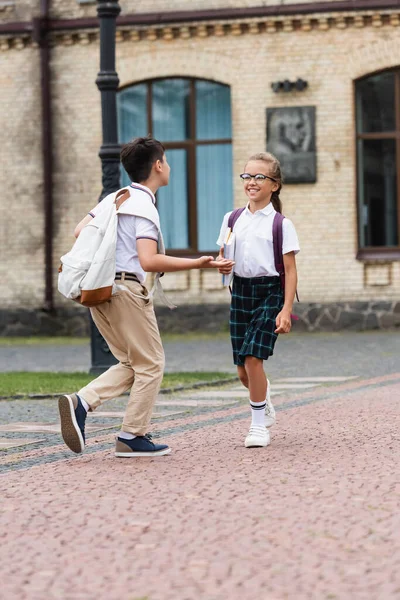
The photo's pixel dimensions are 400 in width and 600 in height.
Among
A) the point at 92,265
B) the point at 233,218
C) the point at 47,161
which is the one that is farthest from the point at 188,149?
the point at 92,265

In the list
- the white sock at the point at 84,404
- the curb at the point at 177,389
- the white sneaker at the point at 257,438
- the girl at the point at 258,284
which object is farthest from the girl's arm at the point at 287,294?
the curb at the point at 177,389

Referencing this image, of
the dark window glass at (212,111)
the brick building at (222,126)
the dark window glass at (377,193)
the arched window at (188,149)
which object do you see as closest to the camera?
the brick building at (222,126)

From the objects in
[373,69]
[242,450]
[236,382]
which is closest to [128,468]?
[242,450]

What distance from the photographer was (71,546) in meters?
4.96

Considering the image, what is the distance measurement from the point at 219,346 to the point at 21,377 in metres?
5.72

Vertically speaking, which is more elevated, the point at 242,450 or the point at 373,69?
the point at 373,69

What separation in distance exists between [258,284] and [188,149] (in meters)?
14.5

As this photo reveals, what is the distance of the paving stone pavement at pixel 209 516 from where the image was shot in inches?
172

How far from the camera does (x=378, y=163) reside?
2120 cm

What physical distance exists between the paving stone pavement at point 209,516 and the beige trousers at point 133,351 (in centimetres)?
30

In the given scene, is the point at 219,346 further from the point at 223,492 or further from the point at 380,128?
the point at 223,492

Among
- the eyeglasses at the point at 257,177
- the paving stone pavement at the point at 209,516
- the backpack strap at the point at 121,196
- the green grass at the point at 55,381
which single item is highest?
the eyeglasses at the point at 257,177

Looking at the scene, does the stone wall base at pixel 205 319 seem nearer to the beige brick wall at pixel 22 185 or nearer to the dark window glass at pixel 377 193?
the beige brick wall at pixel 22 185

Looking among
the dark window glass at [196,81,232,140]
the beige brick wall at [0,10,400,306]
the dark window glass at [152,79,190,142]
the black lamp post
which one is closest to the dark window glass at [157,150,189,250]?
the dark window glass at [152,79,190,142]
